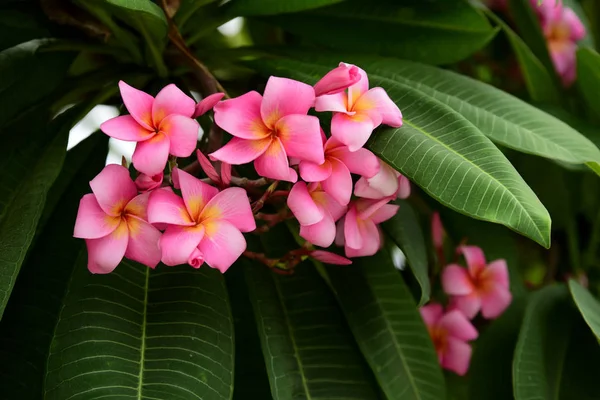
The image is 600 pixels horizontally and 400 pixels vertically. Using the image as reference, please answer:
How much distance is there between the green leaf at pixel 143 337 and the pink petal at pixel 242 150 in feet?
0.54

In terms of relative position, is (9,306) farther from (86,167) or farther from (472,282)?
(472,282)

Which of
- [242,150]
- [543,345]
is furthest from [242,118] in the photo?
[543,345]

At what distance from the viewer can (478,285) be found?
946 millimetres

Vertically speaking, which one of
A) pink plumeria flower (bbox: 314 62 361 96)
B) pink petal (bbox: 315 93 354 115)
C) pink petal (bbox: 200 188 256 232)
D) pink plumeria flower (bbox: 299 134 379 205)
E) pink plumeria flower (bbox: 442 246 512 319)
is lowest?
pink plumeria flower (bbox: 442 246 512 319)

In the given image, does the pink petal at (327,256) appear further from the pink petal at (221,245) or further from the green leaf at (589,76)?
the green leaf at (589,76)

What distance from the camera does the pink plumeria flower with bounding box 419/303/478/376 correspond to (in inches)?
35.6

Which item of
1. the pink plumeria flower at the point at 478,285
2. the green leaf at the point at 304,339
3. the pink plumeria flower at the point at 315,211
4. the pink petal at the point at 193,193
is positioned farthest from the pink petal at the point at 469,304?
the pink petal at the point at 193,193

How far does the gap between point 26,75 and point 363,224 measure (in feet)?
1.42

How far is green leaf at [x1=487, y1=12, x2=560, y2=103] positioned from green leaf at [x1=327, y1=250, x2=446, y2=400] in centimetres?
40

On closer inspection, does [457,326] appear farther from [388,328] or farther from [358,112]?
[358,112]

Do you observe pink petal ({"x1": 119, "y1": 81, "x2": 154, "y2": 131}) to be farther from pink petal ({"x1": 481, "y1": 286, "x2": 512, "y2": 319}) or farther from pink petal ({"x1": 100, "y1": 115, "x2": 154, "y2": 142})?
pink petal ({"x1": 481, "y1": 286, "x2": 512, "y2": 319})

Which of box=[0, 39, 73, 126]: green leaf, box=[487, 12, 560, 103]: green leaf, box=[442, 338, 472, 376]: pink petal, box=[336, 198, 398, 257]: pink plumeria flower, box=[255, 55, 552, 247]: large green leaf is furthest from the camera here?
box=[487, 12, 560, 103]: green leaf

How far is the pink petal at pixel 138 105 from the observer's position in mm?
607

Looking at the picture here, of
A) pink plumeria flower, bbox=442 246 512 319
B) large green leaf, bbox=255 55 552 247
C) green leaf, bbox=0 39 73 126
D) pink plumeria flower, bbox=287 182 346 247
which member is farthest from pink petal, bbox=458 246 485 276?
green leaf, bbox=0 39 73 126
